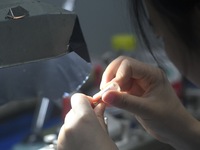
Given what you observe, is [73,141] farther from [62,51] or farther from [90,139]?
[62,51]

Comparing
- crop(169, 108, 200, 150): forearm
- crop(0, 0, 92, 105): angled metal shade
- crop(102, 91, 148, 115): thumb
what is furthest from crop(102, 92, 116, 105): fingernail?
→ crop(169, 108, 200, 150): forearm

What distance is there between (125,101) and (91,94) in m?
0.63

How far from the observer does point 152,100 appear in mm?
877

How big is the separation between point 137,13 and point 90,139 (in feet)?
1.11

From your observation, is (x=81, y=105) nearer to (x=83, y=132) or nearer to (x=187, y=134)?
(x=83, y=132)

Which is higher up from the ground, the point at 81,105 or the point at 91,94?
the point at 81,105

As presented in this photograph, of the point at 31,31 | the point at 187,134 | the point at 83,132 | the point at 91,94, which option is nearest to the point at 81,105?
the point at 83,132

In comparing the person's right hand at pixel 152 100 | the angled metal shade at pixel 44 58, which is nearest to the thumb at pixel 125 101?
the person's right hand at pixel 152 100

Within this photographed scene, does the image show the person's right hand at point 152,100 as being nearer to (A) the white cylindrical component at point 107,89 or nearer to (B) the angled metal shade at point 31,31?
(A) the white cylindrical component at point 107,89

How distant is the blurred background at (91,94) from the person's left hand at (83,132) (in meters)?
0.14

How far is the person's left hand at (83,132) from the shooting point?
70 centimetres

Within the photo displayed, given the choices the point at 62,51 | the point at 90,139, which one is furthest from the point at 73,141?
the point at 62,51

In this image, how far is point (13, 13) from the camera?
0.61 meters

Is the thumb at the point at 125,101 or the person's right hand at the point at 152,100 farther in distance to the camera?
the person's right hand at the point at 152,100
